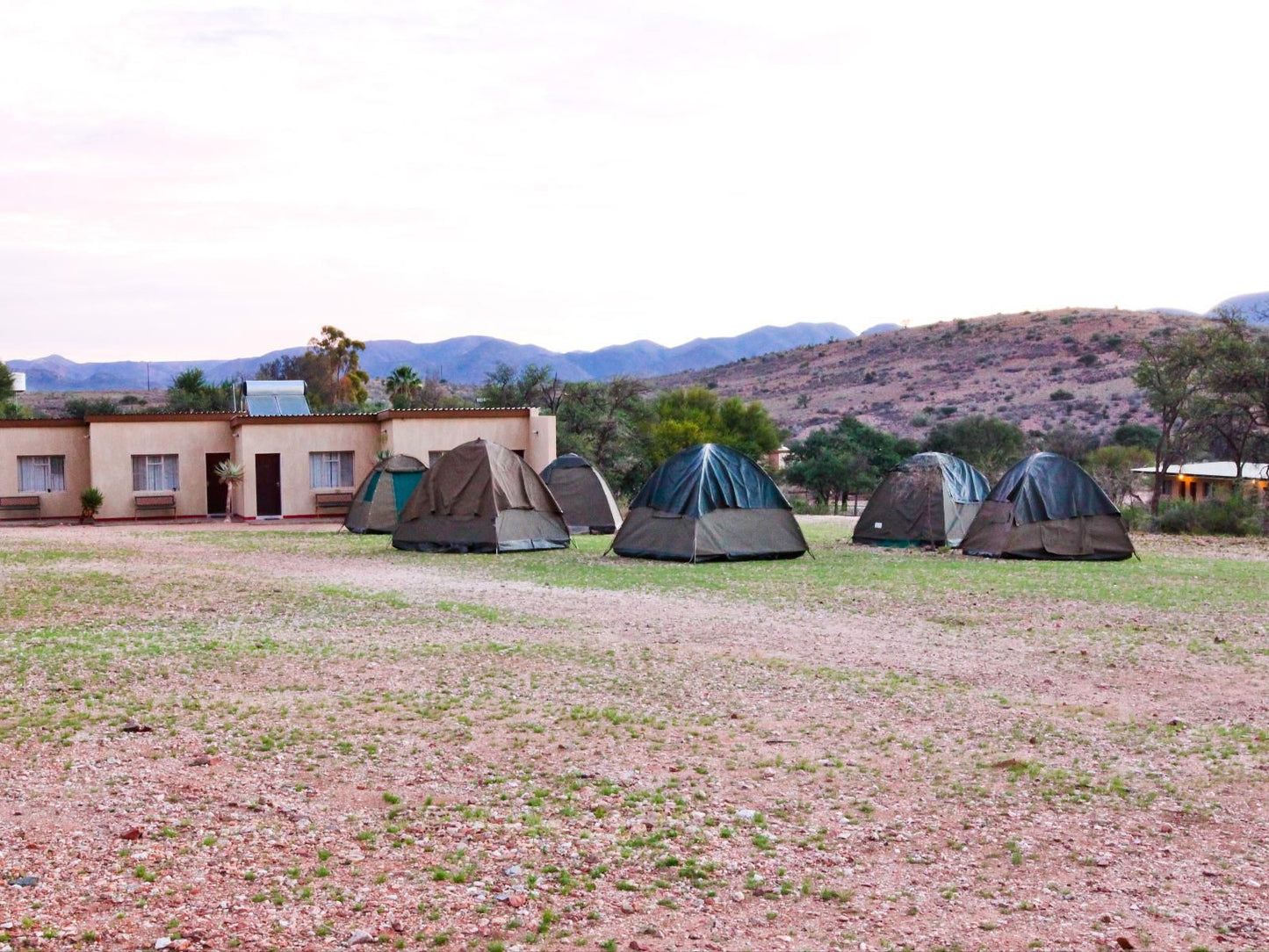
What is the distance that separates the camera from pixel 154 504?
34.4 m

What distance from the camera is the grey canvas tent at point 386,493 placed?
27031 millimetres

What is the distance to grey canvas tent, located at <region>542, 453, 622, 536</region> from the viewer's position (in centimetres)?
2827

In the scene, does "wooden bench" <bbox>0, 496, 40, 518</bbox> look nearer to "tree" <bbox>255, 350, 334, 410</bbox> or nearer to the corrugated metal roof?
"tree" <bbox>255, 350, 334, 410</bbox>

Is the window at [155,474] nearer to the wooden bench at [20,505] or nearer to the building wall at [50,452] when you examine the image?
the building wall at [50,452]

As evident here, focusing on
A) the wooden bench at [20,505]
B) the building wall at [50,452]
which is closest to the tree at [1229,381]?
the building wall at [50,452]

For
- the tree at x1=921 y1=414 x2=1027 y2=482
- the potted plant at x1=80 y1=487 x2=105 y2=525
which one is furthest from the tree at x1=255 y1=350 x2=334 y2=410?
the tree at x1=921 y1=414 x2=1027 y2=482

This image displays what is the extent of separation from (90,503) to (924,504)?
23194mm

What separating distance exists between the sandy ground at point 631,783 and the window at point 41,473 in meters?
24.4

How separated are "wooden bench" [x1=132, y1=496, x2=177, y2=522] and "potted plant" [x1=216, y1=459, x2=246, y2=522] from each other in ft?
4.82

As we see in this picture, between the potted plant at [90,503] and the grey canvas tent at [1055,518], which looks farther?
the potted plant at [90,503]

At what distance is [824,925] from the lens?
192 inches

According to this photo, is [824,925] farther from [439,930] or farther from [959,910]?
[439,930]

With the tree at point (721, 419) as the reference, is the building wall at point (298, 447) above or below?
below

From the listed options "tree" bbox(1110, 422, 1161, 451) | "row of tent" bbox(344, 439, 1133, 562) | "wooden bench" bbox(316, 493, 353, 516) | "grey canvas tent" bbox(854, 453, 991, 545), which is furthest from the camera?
"tree" bbox(1110, 422, 1161, 451)
